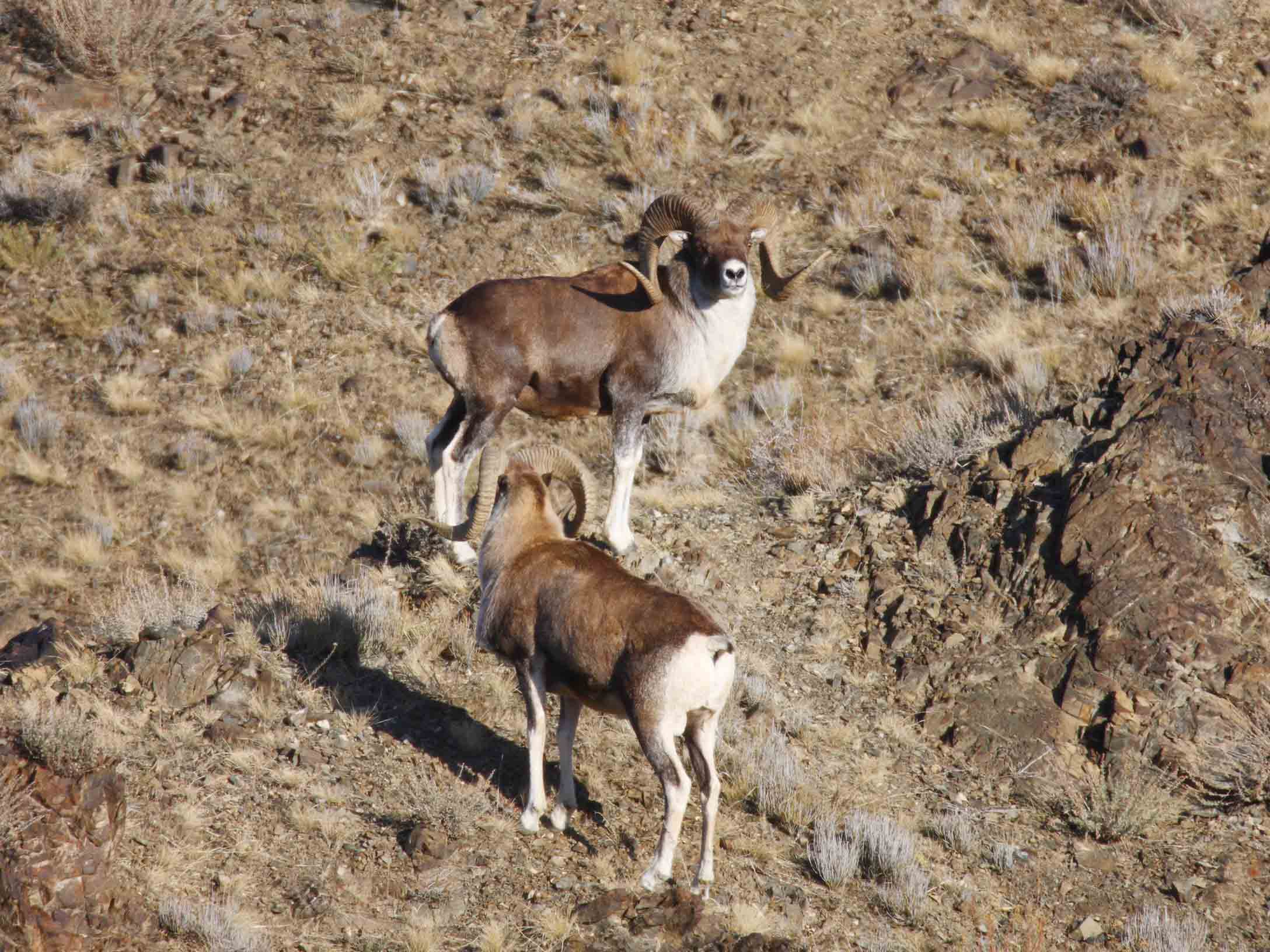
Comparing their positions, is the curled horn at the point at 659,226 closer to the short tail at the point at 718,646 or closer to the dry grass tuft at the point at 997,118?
the short tail at the point at 718,646

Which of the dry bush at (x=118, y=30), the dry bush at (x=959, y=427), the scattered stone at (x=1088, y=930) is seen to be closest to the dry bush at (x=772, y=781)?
the scattered stone at (x=1088, y=930)

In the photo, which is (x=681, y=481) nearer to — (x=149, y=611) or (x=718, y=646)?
(x=149, y=611)

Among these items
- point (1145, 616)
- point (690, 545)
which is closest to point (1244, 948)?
point (1145, 616)

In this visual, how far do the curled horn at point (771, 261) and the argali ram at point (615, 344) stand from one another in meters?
0.03

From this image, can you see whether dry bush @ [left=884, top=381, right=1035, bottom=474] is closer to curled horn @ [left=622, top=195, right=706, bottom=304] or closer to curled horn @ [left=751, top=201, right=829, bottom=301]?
curled horn @ [left=751, top=201, right=829, bottom=301]

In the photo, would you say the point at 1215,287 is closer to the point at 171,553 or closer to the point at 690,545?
the point at 690,545

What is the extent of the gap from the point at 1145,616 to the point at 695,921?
4546mm

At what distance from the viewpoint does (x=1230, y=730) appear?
29.4ft

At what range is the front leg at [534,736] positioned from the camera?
7.50 meters

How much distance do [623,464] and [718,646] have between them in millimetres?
4031

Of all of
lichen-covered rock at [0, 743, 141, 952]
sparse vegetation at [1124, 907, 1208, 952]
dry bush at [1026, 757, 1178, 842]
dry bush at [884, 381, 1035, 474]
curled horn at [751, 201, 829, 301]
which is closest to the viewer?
lichen-covered rock at [0, 743, 141, 952]

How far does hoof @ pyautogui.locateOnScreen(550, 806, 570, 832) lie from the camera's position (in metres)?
7.67

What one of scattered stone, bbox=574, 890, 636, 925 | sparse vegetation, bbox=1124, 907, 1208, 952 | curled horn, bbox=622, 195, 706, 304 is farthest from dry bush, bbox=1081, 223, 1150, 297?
scattered stone, bbox=574, 890, 636, 925

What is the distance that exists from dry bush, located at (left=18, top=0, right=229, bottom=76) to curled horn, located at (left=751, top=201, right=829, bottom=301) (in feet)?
41.8
